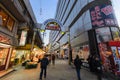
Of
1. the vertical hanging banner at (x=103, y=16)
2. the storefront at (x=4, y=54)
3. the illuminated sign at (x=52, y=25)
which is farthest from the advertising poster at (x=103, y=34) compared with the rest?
the storefront at (x=4, y=54)

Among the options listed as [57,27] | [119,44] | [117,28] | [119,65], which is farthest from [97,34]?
[57,27]

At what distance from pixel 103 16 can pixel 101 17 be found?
10.4 inches

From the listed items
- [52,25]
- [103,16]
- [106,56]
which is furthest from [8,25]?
[103,16]

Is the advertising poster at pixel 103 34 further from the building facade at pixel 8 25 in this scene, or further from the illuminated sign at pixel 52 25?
the building facade at pixel 8 25

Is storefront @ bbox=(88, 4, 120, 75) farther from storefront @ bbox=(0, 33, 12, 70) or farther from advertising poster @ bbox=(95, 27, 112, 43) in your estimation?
storefront @ bbox=(0, 33, 12, 70)

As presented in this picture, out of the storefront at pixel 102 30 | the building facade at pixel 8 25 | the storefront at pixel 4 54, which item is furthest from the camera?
the storefront at pixel 102 30

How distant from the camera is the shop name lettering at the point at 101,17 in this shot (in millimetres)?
10969

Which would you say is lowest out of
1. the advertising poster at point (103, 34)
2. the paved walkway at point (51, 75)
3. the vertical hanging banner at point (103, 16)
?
the paved walkway at point (51, 75)

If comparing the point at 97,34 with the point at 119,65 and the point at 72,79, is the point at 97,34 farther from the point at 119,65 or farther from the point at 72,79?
the point at 72,79

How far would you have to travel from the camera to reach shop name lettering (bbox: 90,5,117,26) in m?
11.0

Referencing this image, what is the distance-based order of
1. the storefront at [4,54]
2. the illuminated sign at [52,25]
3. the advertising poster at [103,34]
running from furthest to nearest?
the illuminated sign at [52,25]
the advertising poster at [103,34]
the storefront at [4,54]

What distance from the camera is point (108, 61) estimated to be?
8.14 metres

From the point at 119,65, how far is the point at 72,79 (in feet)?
12.6

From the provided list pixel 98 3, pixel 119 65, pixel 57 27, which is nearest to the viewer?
pixel 119 65
